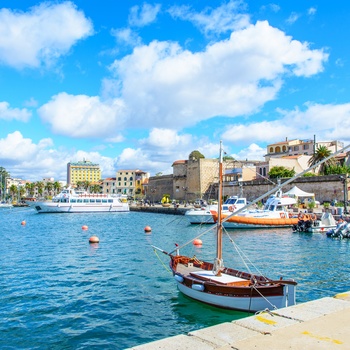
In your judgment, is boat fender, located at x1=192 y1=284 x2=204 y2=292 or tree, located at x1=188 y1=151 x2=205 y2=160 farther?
tree, located at x1=188 y1=151 x2=205 y2=160

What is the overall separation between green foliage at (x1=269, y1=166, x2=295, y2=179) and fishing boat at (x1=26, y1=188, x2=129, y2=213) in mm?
27742

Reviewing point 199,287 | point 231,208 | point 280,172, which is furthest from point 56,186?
point 199,287

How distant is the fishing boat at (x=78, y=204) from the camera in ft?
218

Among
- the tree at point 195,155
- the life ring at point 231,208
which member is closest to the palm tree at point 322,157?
the life ring at point 231,208

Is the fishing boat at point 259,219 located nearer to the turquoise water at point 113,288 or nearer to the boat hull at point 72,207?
the turquoise water at point 113,288

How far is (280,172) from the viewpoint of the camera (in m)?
63.1

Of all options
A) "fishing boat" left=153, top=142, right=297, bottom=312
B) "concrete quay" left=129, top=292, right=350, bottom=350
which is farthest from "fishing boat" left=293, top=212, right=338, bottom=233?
"concrete quay" left=129, top=292, right=350, bottom=350

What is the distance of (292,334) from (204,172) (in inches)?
3018

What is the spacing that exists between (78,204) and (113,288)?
5520cm

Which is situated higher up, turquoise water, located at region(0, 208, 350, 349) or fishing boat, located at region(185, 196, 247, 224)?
fishing boat, located at region(185, 196, 247, 224)

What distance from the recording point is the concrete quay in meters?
5.63

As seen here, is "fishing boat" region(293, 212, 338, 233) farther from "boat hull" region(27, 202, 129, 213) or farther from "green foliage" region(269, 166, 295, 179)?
"boat hull" region(27, 202, 129, 213)

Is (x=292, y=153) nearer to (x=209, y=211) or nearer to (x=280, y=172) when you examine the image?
(x=280, y=172)

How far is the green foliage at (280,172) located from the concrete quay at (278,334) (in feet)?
186
